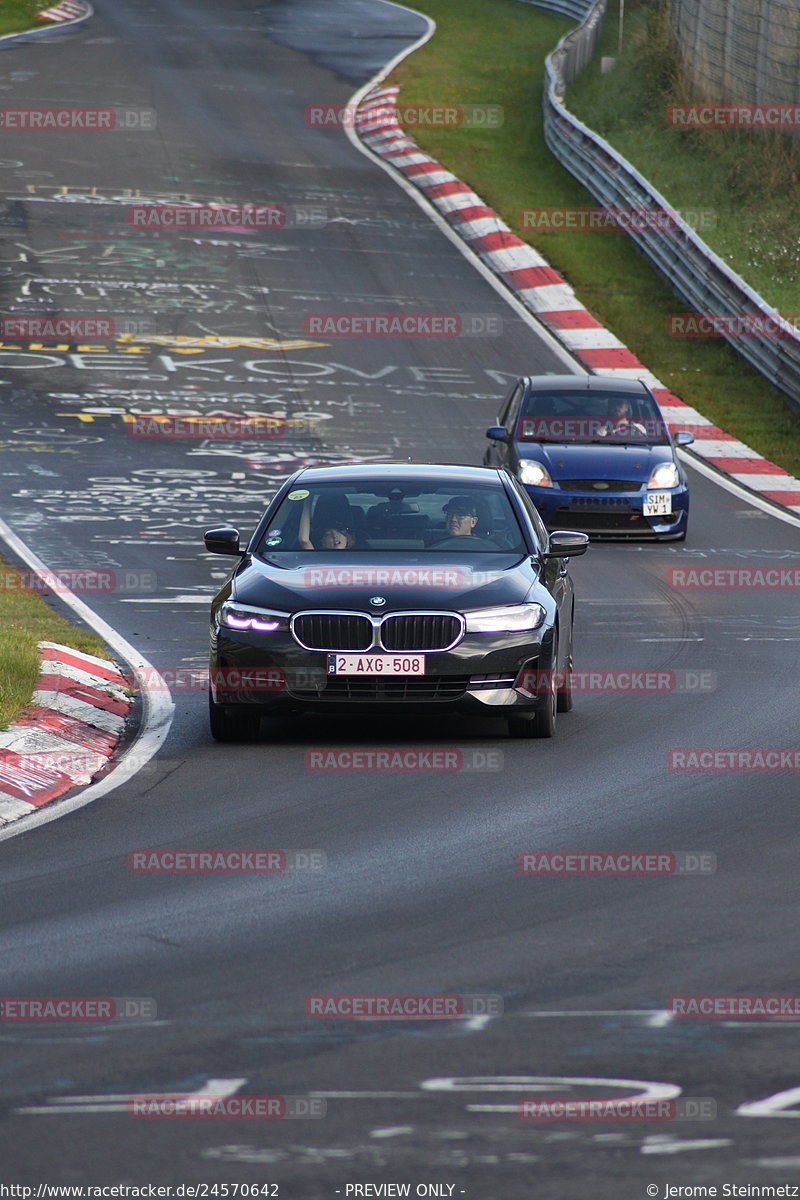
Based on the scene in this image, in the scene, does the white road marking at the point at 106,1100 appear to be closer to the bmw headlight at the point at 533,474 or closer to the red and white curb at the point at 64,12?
the bmw headlight at the point at 533,474

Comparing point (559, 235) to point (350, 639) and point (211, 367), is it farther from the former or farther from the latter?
point (350, 639)

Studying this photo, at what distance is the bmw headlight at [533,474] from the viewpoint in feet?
63.9

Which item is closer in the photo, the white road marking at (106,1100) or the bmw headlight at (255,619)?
the white road marking at (106,1100)

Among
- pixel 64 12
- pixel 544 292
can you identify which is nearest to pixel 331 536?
pixel 544 292

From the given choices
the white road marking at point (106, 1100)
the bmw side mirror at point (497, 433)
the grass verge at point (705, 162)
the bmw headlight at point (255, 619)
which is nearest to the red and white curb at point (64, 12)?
the grass verge at point (705, 162)

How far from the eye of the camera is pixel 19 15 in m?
56.4

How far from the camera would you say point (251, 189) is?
36.3m

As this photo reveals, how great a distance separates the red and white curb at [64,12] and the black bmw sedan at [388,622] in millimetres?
50108

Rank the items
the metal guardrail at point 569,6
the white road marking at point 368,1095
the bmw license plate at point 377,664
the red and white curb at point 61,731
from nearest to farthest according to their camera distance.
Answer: the white road marking at point 368,1095 < the red and white curb at point 61,731 < the bmw license plate at point 377,664 < the metal guardrail at point 569,6

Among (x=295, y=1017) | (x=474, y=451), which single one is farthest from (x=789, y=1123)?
(x=474, y=451)

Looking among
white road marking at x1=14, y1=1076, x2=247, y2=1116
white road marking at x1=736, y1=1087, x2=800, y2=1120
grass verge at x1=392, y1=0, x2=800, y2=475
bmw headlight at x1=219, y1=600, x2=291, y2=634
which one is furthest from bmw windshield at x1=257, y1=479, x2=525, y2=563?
grass verge at x1=392, y1=0, x2=800, y2=475

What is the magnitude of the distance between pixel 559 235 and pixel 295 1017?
29.3 meters

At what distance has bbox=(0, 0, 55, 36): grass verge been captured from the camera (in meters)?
54.5

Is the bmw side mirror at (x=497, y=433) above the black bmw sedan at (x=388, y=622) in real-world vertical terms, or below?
below
